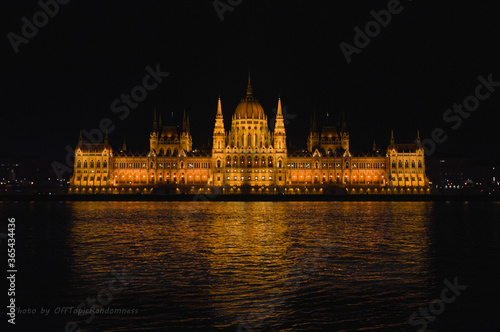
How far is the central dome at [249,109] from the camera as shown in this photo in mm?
153750

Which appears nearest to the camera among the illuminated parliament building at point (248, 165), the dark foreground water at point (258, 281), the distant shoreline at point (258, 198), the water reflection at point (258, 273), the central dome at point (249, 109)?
the dark foreground water at point (258, 281)

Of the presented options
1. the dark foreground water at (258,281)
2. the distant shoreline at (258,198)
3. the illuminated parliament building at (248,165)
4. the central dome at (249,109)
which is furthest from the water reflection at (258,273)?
the central dome at (249,109)

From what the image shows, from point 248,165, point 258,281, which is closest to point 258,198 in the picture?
point 248,165

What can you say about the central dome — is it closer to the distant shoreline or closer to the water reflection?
the distant shoreline

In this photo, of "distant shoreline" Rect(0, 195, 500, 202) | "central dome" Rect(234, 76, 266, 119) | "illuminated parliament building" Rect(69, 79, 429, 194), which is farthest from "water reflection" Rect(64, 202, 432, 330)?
"central dome" Rect(234, 76, 266, 119)

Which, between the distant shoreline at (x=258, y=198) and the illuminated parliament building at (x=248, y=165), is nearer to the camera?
the distant shoreline at (x=258, y=198)

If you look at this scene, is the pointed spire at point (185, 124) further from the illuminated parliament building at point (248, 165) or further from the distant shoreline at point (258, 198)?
the distant shoreline at point (258, 198)

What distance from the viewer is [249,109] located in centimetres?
15525

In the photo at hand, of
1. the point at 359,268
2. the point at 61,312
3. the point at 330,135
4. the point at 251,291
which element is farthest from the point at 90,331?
the point at 330,135

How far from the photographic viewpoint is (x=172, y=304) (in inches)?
870

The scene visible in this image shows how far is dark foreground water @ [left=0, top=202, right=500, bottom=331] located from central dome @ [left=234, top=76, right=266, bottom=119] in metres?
107

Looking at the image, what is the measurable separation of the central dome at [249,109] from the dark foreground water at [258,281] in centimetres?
10653

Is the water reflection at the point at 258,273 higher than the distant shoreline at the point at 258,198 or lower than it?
lower

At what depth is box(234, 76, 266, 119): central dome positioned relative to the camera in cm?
15375
